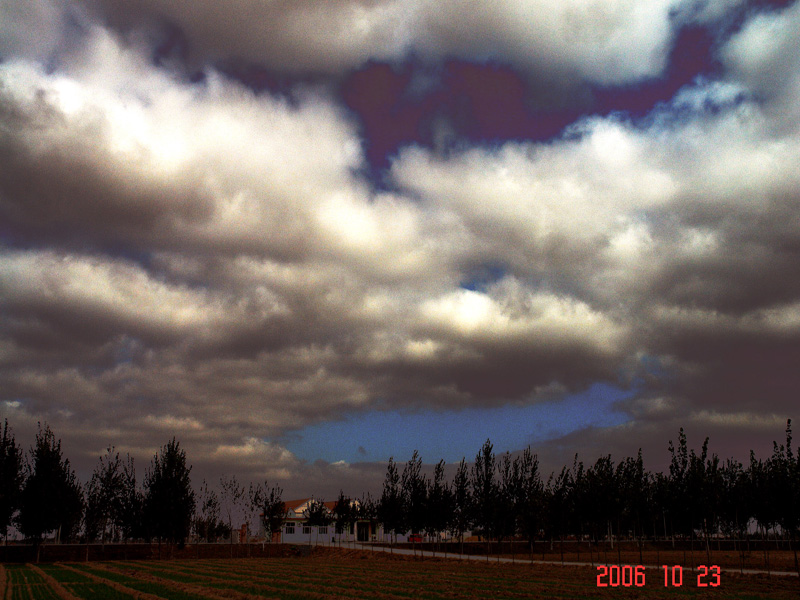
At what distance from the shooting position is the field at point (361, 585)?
107ft

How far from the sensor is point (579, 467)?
7369cm

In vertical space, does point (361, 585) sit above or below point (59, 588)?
below

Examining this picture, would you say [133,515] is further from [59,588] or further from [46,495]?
[59,588]

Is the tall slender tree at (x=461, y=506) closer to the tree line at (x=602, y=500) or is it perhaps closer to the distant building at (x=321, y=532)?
the tree line at (x=602, y=500)

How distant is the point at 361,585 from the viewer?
3788 cm

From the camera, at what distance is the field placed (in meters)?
32.5

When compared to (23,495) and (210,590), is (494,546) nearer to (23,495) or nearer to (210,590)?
(23,495)

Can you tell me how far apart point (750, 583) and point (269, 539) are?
7033 centimetres

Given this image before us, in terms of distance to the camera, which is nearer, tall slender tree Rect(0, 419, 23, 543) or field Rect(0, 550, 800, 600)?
field Rect(0, 550, 800, 600)

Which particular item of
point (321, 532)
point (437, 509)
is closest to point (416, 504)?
point (437, 509)

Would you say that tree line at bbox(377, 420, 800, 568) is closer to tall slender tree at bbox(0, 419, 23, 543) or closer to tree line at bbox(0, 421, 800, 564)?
tree line at bbox(0, 421, 800, 564)
